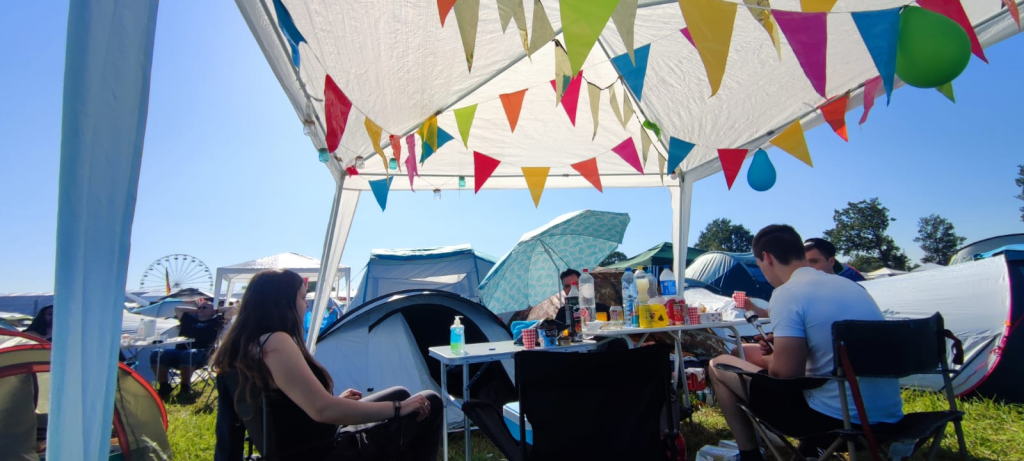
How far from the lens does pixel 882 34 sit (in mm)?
1993

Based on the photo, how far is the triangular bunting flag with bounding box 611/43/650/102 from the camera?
2.81 metres

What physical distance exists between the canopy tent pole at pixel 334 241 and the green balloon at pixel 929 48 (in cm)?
381

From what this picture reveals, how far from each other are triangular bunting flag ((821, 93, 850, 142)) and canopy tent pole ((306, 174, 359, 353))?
12.6 ft

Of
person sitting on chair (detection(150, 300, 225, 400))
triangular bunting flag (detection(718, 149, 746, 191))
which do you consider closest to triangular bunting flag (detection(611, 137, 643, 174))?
triangular bunting flag (detection(718, 149, 746, 191))

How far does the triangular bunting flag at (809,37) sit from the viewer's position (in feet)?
6.56

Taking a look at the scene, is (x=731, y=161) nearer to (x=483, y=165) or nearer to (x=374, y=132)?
(x=483, y=165)

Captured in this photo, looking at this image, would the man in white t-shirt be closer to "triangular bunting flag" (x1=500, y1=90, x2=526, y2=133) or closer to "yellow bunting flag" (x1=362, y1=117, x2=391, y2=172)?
"triangular bunting flag" (x1=500, y1=90, x2=526, y2=133)


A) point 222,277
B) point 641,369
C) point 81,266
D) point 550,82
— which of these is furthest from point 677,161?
point 222,277

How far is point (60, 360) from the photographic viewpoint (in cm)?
89

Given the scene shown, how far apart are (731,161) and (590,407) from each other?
3034 millimetres

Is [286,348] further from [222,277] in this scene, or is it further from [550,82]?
[222,277]

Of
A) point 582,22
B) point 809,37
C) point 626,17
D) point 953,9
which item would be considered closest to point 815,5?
point 809,37

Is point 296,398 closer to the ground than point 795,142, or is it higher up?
closer to the ground

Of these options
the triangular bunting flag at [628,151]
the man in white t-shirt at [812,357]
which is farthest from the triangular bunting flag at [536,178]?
the man in white t-shirt at [812,357]
